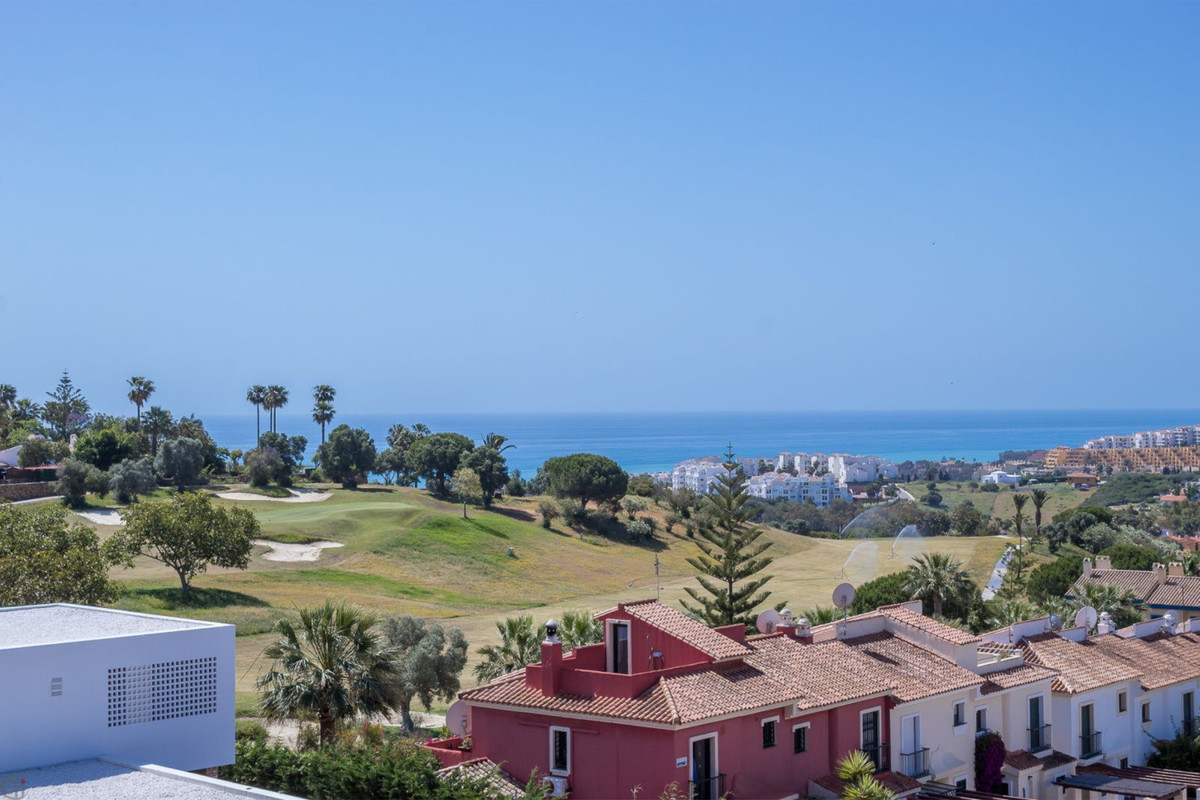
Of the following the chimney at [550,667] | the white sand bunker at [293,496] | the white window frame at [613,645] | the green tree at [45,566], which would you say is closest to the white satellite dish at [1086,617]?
the white window frame at [613,645]

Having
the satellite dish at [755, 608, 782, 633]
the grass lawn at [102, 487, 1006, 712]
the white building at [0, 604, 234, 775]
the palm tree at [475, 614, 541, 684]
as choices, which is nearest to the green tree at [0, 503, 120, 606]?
the grass lawn at [102, 487, 1006, 712]

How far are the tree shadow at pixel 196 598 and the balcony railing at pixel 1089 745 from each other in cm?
3385

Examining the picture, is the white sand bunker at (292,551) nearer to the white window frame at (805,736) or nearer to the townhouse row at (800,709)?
the townhouse row at (800,709)

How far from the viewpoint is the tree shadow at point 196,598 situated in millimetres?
49594

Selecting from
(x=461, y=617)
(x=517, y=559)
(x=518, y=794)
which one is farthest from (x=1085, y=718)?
(x=517, y=559)

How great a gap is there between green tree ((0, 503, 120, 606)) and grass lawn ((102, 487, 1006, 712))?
17.7 feet

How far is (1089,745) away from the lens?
28172 millimetres

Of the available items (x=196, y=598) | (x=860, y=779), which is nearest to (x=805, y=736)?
(x=860, y=779)

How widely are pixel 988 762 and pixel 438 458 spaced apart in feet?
239

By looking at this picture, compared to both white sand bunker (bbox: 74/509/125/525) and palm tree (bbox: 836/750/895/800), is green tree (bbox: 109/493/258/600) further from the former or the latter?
palm tree (bbox: 836/750/895/800)

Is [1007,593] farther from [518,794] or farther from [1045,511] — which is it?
[1045,511]

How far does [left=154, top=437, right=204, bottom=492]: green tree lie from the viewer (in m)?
85.8

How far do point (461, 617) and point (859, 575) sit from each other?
2669 centimetres

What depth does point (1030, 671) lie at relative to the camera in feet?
90.8
